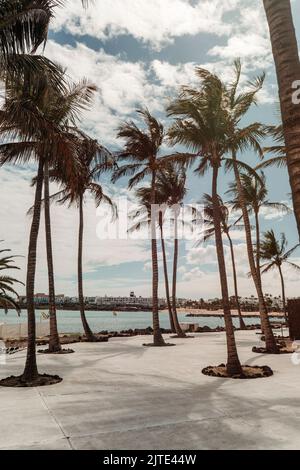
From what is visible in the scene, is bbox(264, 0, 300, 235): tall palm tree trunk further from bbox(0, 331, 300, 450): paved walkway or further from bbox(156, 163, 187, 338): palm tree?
bbox(156, 163, 187, 338): palm tree

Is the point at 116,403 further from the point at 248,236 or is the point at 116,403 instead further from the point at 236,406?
the point at 248,236

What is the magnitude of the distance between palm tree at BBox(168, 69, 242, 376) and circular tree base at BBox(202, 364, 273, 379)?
1.07m

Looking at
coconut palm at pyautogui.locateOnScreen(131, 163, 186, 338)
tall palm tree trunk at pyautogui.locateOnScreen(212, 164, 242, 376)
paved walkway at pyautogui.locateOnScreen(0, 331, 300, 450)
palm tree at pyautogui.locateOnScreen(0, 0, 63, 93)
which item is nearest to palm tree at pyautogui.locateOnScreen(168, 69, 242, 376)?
tall palm tree trunk at pyautogui.locateOnScreen(212, 164, 242, 376)

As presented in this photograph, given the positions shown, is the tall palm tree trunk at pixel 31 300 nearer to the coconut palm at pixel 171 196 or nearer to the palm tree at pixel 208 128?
the palm tree at pixel 208 128

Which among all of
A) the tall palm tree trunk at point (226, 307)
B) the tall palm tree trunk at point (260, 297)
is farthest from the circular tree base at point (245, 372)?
the tall palm tree trunk at point (260, 297)

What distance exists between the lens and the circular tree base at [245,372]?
9508 mm

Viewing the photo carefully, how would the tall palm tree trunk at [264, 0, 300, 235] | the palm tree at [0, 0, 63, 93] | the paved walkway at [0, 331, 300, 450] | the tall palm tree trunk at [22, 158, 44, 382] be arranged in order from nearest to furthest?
the tall palm tree trunk at [264, 0, 300, 235] → the paved walkway at [0, 331, 300, 450] → the palm tree at [0, 0, 63, 93] → the tall palm tree trunk at [22, 158, 44, 382]

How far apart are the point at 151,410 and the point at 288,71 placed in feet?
18.2

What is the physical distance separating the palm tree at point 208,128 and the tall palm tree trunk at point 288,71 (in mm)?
5966

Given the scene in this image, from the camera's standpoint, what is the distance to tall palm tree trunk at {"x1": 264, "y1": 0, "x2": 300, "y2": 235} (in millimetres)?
4328

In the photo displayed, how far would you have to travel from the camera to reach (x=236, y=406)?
6551 mm

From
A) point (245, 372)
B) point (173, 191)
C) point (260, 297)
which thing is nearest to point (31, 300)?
point (245, 372)
